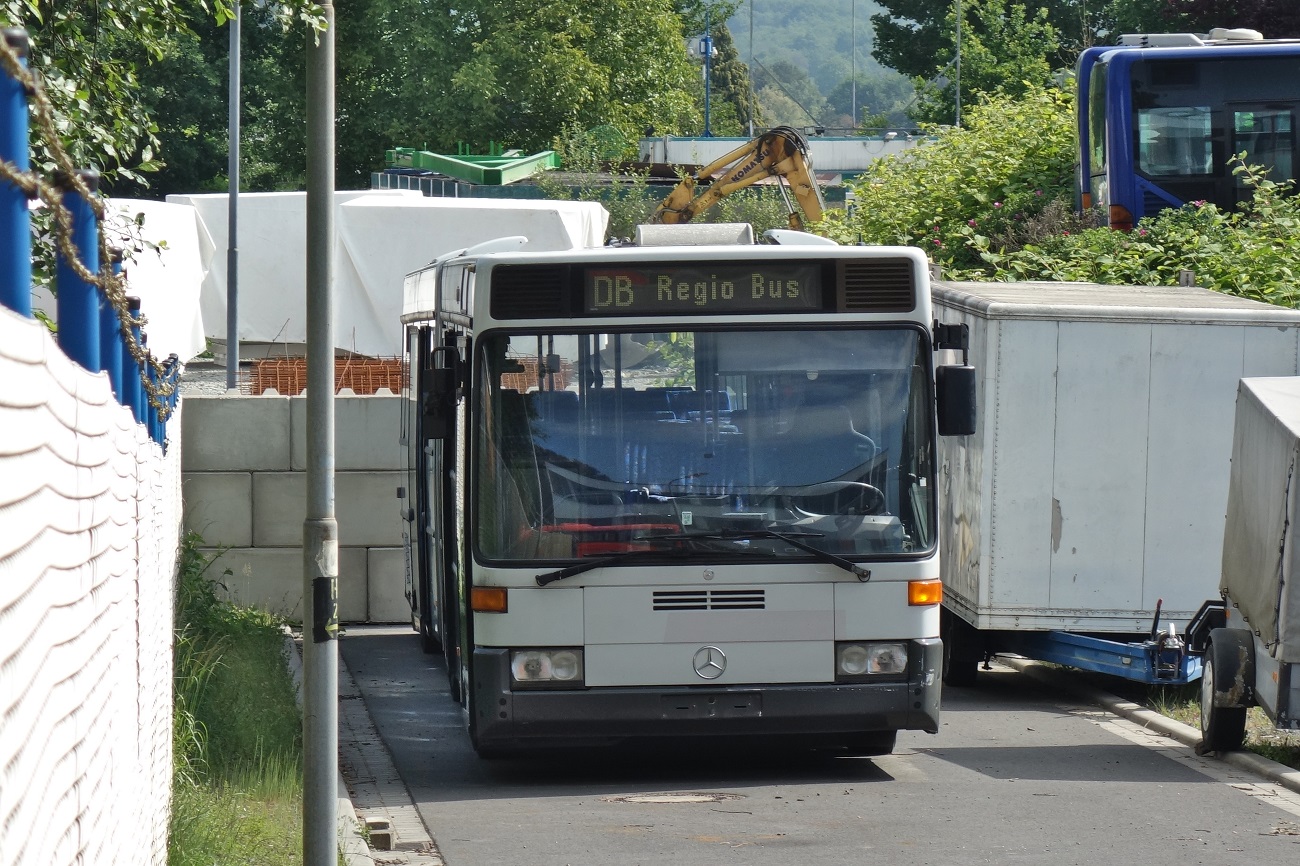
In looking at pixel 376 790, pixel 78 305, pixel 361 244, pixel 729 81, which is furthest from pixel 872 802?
pixel 729 81

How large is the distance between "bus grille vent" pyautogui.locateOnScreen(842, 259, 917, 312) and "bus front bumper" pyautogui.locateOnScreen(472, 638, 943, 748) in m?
1.81

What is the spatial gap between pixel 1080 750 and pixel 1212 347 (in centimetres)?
311

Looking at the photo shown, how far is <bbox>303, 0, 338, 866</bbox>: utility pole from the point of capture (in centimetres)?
617

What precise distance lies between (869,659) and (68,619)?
258 inches

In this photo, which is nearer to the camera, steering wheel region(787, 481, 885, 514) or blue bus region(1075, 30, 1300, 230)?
steering wheel region(787, 481, 885, 514)

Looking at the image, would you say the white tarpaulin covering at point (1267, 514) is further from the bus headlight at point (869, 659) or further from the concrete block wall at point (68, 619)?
the concrete block wall at point (68, 619)

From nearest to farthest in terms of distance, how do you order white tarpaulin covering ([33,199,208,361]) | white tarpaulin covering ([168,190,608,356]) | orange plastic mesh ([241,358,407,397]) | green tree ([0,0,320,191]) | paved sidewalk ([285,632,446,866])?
paved sidewalk ([285,632,446,866]), green tree ([0,0,320,191]), white tarpaulin covering ([33,199,208,361]), orange plastic mesh ([241,358,407,397]), white tarpaulin covering ([168,190,608,356])

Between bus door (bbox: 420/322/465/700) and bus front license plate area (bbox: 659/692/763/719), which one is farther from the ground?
bus door (bbox: 420/322/465/700)

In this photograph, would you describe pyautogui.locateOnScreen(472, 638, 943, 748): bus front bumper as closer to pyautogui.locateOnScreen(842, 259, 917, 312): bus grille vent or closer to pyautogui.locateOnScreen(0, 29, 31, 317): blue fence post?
pyautogui.locateOnScreen(842, 259, 917, 312): bus grille vent

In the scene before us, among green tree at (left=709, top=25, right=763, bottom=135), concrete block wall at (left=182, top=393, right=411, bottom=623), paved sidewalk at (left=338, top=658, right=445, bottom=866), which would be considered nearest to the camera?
paved sidewalk at (left=338, top=658, right=445, bottom=866)

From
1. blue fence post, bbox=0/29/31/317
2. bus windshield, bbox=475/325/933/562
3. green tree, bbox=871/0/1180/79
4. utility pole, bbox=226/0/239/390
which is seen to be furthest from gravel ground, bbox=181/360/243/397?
green tree, bbox=871/0/1180/79

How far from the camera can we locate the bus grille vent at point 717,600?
367 inches

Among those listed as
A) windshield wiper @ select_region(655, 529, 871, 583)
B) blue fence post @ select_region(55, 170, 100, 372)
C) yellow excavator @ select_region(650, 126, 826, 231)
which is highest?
yellow excavator @ select_region(650, 126, 826, 231)

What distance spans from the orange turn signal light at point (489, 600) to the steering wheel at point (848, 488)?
5.17ft
